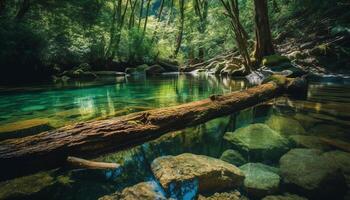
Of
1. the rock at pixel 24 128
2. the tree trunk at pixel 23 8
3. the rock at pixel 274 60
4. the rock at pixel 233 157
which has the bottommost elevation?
the rock at pixel 233 157

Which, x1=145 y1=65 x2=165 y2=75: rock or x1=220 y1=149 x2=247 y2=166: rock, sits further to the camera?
x1=145 y1=65 x2=165 y2=75: rock

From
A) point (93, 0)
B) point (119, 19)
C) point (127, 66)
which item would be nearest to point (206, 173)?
point (93, 0)

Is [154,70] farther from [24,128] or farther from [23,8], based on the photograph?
[24,128]

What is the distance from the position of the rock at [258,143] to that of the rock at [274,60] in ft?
30.2

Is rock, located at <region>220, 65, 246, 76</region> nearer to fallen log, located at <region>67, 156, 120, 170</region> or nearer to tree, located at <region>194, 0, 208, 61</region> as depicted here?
tree, located at <region>194, 0, 208, 61</region>

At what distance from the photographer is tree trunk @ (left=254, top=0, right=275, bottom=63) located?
14.1 metres

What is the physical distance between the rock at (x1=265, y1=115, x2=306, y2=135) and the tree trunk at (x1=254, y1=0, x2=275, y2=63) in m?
9.78

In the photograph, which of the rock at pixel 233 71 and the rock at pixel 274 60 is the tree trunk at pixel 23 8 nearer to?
the rock at pixel 233 71

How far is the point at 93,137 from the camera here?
3.52 meters

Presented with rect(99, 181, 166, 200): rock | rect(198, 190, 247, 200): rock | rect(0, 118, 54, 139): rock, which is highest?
rect(0, 118, 54, 139): rock

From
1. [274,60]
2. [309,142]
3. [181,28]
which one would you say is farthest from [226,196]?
[181,28]

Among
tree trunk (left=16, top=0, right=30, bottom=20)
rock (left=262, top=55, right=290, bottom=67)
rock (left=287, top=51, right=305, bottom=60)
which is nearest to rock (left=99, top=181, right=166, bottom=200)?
rock (left=262, top=55, right=290, bottom=67)

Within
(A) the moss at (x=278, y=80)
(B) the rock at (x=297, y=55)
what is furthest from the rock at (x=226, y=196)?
(B) the rock at (x=297, y=55)

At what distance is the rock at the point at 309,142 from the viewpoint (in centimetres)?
389
